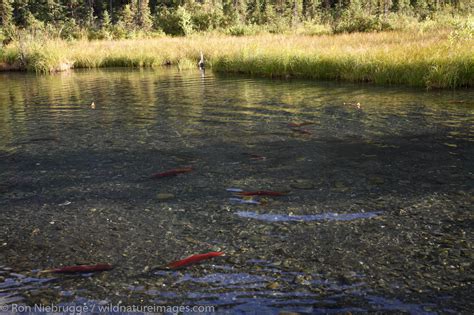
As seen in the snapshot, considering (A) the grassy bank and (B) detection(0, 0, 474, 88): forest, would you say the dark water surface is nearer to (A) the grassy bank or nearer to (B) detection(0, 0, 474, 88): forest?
(A) the grassy bank

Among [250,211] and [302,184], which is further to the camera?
[302,184]

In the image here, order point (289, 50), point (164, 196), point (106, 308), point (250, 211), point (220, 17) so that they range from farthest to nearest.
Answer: point (220, 17), point (289, 50), point (164, 196), point (250, 211), point (106, 308)

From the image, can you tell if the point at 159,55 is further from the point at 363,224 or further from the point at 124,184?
the point at 363,224

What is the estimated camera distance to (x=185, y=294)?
3.40 metres

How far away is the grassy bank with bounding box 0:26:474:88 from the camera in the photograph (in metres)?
14.1

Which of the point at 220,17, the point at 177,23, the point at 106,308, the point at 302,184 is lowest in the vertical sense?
the point at 106,308

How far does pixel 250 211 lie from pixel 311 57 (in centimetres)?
1486

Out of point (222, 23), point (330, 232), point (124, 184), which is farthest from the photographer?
point (222, 23)

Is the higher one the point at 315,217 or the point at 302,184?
the point at 302,184

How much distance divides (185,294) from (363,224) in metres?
2.14

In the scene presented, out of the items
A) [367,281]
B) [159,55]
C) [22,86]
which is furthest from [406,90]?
[159,55]

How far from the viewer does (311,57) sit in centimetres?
1858

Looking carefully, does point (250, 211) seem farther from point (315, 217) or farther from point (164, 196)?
point (164, 196)

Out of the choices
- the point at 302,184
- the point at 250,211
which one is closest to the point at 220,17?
the point at 302,184
